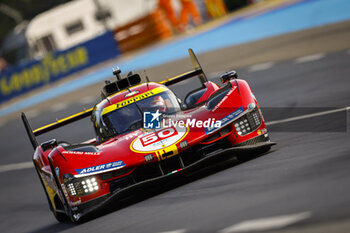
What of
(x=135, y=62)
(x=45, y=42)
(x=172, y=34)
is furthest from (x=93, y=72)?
(x=45, y=42)

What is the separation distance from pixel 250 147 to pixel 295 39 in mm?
14305

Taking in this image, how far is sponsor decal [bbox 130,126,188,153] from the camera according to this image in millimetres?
7551

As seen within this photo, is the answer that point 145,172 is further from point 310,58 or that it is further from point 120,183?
point 310,58

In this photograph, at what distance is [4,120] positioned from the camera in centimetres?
2622

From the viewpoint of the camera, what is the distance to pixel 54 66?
1292 inches

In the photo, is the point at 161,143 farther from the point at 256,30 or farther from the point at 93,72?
the point at 93,72

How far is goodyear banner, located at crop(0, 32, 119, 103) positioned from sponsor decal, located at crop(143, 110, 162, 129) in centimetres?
2456

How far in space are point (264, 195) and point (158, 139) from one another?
2.08 metres

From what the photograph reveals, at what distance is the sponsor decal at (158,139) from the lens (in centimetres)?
755

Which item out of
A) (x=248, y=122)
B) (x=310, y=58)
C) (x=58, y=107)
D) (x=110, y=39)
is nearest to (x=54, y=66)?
(x=110, y=39)

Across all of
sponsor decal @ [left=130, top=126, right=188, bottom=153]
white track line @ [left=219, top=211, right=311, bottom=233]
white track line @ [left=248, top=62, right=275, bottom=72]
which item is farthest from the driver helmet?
white track line @ [left=248, top=62, right=275, bottom=72]

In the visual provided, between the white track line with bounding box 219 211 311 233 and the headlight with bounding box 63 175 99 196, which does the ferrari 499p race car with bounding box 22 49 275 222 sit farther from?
the white track line with bounding box 219 211 311 233

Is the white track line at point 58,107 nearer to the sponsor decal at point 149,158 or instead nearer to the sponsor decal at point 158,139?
the sponsor decal at point 158,139

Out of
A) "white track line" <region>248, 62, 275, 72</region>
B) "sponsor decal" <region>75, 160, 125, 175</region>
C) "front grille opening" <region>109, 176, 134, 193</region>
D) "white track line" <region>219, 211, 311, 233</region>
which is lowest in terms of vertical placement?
"white track line" <region>248, 62, 275, 72</region>
